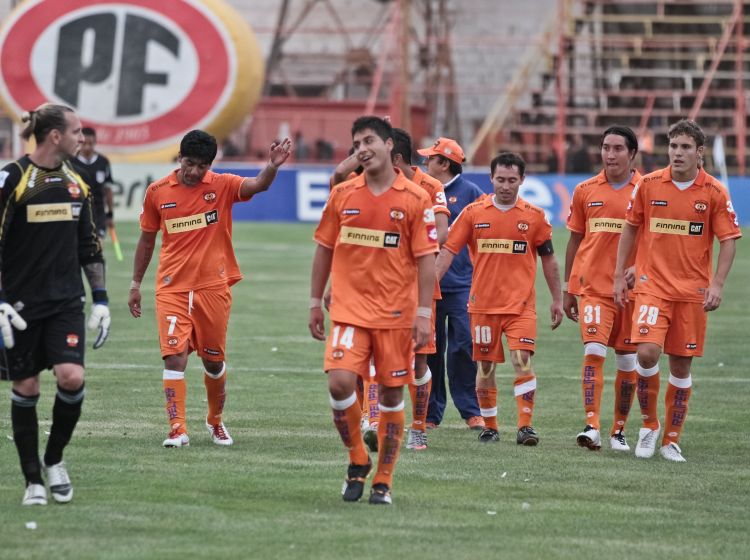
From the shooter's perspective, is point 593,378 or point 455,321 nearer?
point 593,378

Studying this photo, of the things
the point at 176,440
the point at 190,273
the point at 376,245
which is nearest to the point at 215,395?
the point at 176,440

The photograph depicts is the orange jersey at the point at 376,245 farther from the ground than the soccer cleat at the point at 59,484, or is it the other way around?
the orange jersey at the point at 376,245

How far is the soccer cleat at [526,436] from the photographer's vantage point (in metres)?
10.9

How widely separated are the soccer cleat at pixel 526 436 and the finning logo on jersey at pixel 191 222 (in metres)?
2.57

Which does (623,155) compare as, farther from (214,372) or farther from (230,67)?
(230,67)

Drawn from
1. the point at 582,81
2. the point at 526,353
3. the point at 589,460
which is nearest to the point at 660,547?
the point at 589,460

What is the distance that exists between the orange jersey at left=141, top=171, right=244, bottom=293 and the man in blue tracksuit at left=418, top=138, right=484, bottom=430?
6.34 ft

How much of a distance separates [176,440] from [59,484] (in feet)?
6.75

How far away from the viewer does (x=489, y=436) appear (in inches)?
443

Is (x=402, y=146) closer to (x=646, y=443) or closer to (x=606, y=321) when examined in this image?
(x=606, y=321)

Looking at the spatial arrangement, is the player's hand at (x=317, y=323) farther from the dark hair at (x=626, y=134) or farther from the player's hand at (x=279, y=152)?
the dark hair at (x=626, y=134)

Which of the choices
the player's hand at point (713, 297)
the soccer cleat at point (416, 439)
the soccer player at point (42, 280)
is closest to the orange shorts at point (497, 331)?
the soccer cleat at point (416, 439)

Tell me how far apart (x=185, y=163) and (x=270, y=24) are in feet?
131

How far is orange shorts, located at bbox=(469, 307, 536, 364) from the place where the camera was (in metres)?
11.3
